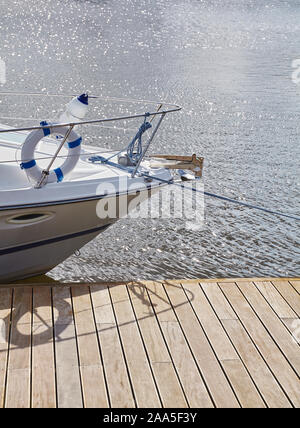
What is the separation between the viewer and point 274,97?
10.2m

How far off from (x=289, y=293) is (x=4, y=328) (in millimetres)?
1827

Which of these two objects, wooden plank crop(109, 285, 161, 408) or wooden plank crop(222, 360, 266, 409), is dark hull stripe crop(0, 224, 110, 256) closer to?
wooden plank crop(109, 285, 161, 408)

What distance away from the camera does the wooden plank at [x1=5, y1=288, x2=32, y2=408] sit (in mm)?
2803

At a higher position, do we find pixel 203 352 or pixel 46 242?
pixel 46 242

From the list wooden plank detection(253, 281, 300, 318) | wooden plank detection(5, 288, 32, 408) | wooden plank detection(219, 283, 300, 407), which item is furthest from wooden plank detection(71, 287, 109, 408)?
wooden plank detection(253, 281, 300, 318)

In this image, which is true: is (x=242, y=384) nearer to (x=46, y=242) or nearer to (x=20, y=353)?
(x=20, y=353)

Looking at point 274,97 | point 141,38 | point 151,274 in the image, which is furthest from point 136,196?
point 141,38

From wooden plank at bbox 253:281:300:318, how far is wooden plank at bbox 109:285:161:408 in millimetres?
894

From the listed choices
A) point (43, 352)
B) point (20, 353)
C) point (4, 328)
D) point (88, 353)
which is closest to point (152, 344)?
point (88, 353)

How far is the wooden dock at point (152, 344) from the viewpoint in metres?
2.88

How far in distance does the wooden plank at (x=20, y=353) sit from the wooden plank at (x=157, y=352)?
0.63 meters

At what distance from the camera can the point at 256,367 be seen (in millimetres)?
3139

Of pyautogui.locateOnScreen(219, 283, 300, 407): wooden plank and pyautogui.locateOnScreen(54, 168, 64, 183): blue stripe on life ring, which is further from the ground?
pyautogui.locateOnScreen(54, 168, 64, 183): blue stripe on life ring

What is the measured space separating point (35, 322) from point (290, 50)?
1267 centimetres
